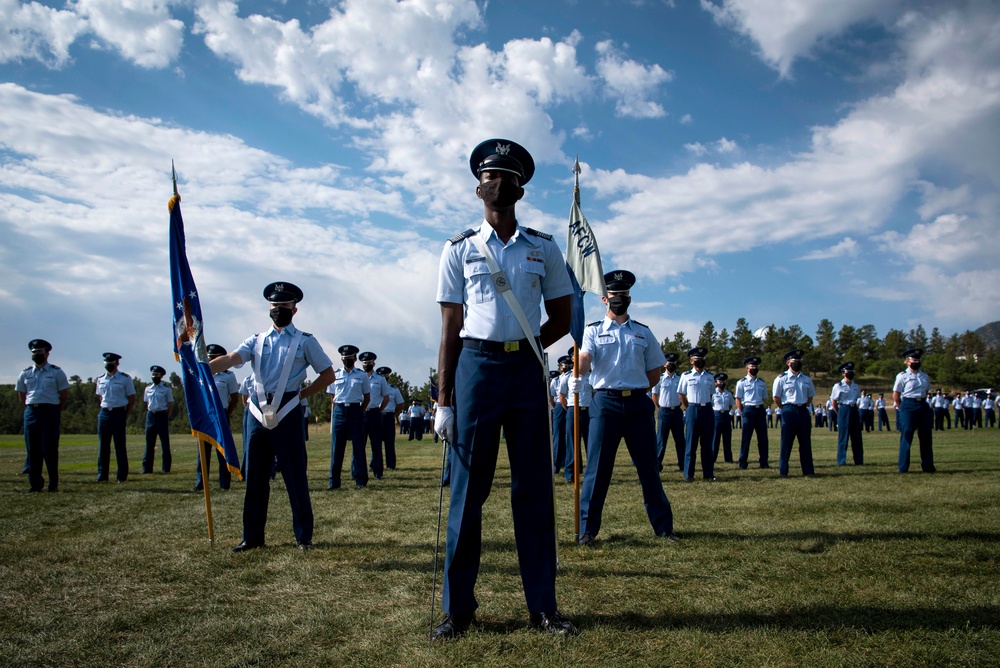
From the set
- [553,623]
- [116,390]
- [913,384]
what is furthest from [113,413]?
[913,384]

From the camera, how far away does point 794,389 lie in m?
14.0

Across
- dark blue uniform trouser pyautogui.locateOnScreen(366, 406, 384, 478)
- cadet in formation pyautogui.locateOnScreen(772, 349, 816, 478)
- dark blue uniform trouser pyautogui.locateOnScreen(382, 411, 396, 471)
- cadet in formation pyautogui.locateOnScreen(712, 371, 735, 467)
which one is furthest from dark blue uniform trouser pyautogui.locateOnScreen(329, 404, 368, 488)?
cadet in formation pyautogui.locateOnScreen(712, 371, 735, 467)

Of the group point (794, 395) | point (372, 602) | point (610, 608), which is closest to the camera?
point (610, 608)

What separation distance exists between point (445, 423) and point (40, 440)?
11.0m

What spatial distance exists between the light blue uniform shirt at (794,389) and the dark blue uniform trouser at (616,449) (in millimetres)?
8193

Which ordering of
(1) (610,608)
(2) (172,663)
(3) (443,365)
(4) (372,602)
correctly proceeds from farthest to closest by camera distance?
(4) (372,602), (1) (610,608), (3) (443,365), (2) (172,663)

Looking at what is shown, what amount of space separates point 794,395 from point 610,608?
11035 mm

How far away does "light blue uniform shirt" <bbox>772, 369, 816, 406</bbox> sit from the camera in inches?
546

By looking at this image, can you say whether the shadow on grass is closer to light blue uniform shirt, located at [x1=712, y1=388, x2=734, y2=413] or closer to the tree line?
light blue uniform shirt, located at [x1=712, y1=388, x2=734, y2=413]

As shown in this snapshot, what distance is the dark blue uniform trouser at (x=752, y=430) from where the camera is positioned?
632 inches

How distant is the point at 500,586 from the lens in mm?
5000

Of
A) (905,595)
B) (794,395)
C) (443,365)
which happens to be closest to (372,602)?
(443,365)

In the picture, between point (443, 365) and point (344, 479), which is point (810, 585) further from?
point (344, 479)

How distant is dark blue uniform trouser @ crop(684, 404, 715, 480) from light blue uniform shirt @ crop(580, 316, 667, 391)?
22.1 ft
